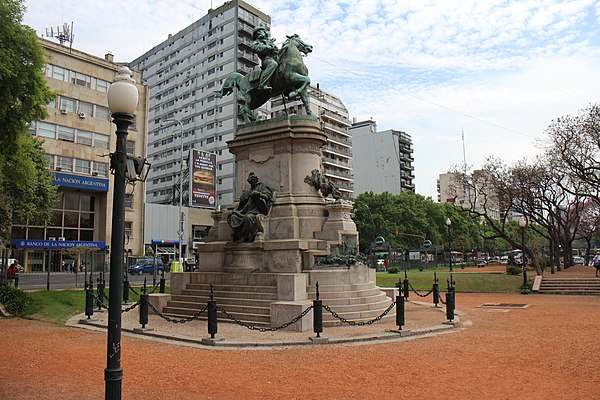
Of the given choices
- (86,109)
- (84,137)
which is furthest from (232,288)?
(86,109)

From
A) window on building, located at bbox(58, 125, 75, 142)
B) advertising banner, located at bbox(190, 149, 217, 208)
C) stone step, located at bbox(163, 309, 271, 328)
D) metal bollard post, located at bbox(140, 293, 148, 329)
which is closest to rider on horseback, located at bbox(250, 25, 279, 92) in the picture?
stone step, located at bbox(163, 309, 271, 328)

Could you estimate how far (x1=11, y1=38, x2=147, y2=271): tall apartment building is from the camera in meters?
50.2

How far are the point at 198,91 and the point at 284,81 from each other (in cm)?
7482

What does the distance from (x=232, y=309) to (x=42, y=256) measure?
44.4m

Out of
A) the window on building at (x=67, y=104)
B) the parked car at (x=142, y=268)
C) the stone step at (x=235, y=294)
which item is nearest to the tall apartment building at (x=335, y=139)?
the window on building at (x=67, y=104)

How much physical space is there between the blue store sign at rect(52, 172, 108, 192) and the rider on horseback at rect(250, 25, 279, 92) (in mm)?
37325

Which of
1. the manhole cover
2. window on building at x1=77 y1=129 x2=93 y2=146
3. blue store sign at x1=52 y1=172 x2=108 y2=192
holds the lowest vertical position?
the manhole cover

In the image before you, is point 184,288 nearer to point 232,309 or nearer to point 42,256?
point 232,309

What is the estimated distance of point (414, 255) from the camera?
67938 millimetres

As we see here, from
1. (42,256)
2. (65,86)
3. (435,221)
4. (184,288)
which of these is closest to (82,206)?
(42,256)

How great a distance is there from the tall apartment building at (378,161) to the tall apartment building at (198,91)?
3338 cm

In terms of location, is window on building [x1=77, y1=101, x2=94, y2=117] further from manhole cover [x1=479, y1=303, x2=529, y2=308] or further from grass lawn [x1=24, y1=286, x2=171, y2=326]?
manhole cover [x1=479, y1=303, x2=529, y2=308]

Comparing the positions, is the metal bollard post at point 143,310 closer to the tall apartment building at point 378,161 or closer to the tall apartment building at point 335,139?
the tall apartment building at point 335,139

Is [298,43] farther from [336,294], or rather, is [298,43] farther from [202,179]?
[202,179]
